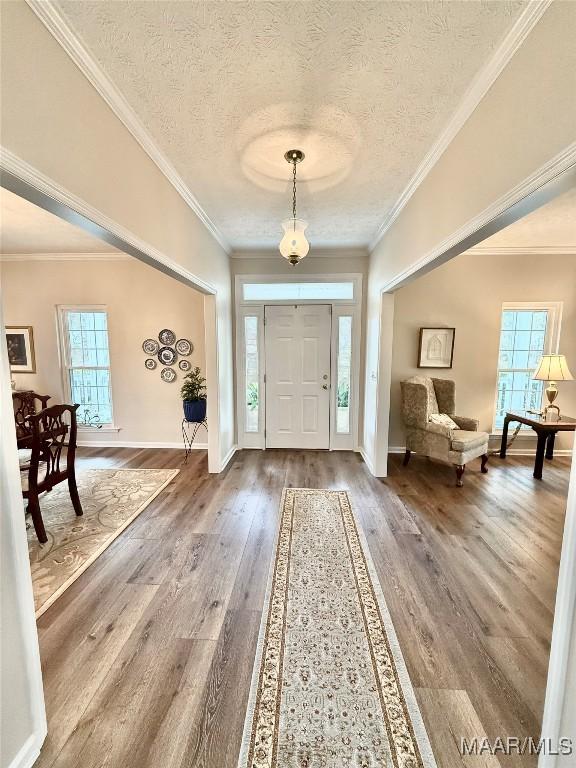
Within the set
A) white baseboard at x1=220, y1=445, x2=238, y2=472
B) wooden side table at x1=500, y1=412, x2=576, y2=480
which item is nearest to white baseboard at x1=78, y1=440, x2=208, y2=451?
white baseboard at x1=220, y1=445, x2=238, y2=472

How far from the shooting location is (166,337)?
450cm

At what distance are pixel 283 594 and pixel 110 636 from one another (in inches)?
36.5

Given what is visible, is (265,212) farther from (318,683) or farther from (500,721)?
(500,721)

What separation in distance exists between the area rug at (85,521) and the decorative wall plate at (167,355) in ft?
5.07

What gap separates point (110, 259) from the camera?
4398 millimetres

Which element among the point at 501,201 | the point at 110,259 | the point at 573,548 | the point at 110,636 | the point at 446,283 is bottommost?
the point at 110,636

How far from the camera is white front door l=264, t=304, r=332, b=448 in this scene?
14.2 ft

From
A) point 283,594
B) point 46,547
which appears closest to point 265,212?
point 283,594

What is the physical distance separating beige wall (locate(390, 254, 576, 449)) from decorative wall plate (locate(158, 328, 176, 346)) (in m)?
3.13

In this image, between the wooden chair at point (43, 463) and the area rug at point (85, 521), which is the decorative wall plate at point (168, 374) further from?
the wooden chair at point (43, 463)

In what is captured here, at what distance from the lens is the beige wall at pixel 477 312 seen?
165 inches

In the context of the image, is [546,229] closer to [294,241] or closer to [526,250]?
[526,250]
